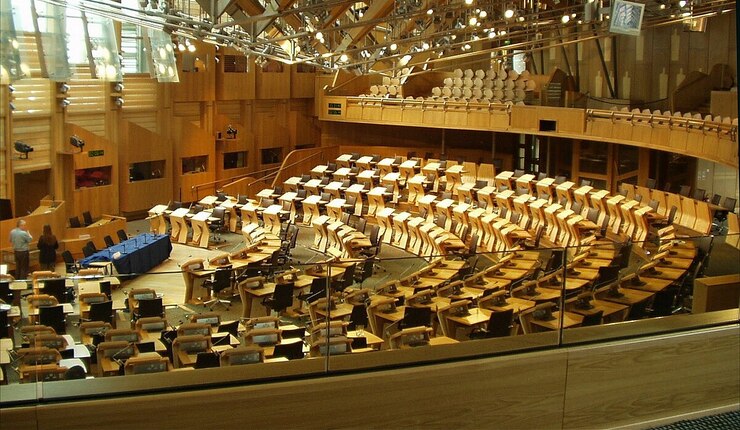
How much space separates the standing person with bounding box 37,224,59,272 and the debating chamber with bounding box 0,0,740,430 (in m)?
0.15

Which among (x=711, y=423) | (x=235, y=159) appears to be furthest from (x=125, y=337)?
(x=235, y=159)

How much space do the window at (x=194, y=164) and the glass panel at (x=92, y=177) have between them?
3114mm

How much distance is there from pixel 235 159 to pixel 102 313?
2010 centimetres

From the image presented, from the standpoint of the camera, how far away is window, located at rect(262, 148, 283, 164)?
2938 centimetres

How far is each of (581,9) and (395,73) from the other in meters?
7.21

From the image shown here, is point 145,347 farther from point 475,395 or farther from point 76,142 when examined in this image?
point 76,142

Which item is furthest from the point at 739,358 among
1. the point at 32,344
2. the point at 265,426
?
the point at 32,344

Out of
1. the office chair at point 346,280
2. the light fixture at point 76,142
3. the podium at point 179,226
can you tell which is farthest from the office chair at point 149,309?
the light fixture at point 76,142

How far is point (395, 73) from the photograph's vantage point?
91.6 feet

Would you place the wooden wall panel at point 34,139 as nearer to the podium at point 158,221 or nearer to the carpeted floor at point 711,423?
the podium at point 158,221

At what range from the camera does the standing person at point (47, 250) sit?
1464cm

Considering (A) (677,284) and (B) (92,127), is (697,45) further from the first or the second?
(A) (677,284)

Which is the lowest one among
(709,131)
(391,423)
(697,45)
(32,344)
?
(391,423)

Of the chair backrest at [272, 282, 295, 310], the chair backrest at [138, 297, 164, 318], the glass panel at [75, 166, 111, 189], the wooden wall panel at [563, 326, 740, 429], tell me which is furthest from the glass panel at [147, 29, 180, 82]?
the wooden wall panel at [563, 326, 740, 429]
